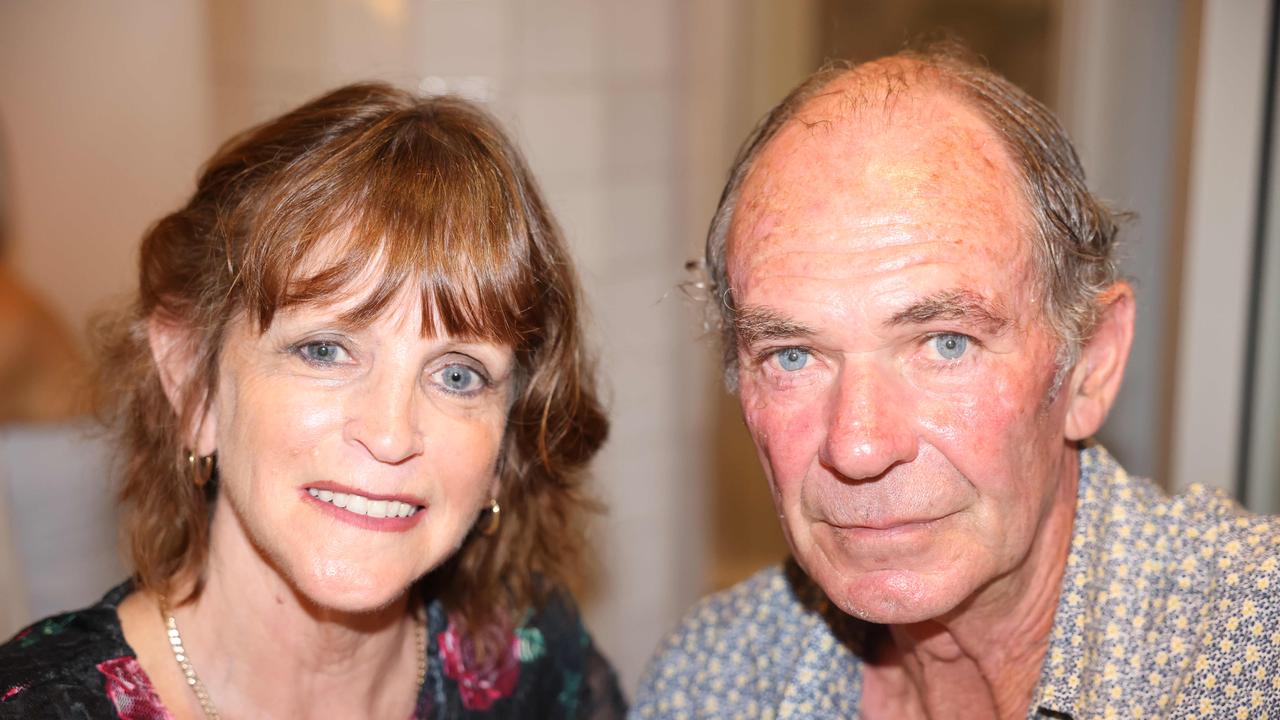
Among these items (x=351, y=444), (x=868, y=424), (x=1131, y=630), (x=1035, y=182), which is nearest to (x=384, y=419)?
(x=351, y=444)

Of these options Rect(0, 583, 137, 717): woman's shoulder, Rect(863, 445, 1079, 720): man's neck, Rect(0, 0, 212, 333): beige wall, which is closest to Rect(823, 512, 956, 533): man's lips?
Rect(863, 445, 1079, 720): man's neck

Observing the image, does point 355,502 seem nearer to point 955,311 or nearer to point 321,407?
point 321,407

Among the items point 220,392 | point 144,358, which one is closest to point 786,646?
point 220,392

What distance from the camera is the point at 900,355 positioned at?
4.74 ft

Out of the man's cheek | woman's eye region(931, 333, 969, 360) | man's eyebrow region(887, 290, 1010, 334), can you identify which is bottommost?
the man's cheek

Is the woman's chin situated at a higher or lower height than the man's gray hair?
lower

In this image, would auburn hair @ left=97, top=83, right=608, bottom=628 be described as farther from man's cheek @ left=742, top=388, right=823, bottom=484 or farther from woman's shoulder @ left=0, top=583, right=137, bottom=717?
man's cheek @ left=742, top=388, right=823, bottom=484

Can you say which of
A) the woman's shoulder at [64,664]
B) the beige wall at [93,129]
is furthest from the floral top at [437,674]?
the beige wall at [93,129]

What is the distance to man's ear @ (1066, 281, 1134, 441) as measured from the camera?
5.28ft

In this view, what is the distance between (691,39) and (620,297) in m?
0.75

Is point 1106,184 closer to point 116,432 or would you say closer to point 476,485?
point 476,485

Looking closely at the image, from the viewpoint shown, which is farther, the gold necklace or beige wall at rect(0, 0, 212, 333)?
beige wall at rect(0, 0, 212, 333)

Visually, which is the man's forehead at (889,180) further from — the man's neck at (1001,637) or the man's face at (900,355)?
the man's neck at (1001,637)

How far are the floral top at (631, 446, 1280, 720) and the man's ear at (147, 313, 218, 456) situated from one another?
850 millimetres
